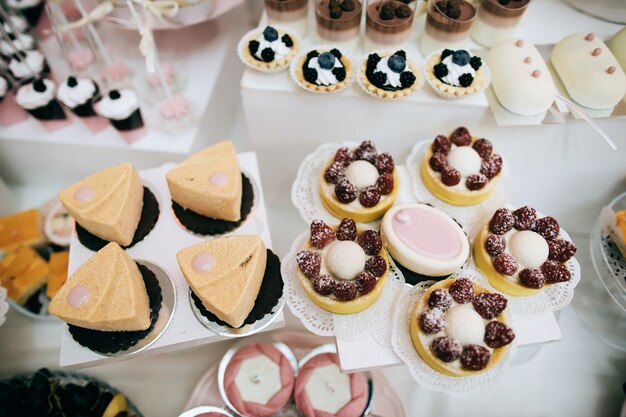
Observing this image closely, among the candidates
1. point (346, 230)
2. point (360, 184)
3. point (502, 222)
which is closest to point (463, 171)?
point (502, 222)

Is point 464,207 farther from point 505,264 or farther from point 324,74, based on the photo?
point 324,74

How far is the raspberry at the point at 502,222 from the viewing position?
3.76 ft

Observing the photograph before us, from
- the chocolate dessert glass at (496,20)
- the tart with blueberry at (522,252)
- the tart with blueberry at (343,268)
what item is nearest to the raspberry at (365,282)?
the tart with blueberry at (343,268)

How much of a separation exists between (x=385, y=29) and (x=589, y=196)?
984 mm

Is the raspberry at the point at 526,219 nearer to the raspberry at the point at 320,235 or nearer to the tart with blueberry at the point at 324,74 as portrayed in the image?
the raspberry at the point at 320,235

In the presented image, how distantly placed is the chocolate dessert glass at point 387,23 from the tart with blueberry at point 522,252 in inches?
26.5

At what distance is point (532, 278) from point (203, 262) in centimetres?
79

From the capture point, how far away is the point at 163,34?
2.06 meters

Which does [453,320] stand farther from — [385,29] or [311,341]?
[385,29]

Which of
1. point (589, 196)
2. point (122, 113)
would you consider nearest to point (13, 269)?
point (122, 113)

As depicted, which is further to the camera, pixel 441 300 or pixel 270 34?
pixel 270 34

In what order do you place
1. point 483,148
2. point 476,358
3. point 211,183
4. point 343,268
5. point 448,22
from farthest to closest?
point 448,22 < point 483,148 < point 211,183 < point 343,268 < point 476,358

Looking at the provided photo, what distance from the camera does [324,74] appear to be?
1.38 metres

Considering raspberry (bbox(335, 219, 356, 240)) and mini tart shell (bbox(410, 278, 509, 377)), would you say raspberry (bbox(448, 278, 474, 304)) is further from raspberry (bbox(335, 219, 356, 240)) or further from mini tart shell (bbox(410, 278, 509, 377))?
raspberry (bbox(335, 219, 356, 240))
